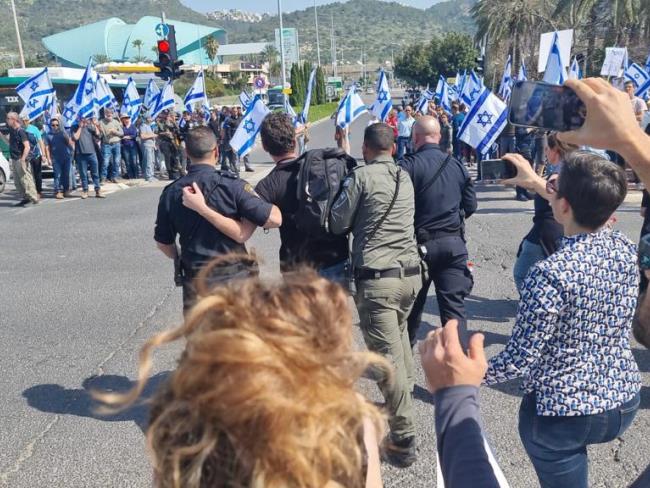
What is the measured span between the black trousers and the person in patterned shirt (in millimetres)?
1708

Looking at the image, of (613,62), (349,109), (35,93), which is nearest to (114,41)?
(35,93)

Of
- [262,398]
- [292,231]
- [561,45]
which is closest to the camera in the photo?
[262,398]

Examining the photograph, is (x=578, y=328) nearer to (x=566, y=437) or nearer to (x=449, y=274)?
(x=566, y=437)

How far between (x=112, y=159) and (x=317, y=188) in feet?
41.8

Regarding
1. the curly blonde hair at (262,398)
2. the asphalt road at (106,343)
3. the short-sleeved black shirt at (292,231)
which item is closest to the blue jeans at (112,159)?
the asphalt road at (106,343)

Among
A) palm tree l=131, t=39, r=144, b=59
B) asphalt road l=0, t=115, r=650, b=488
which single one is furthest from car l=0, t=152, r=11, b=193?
palm tree l=131, t=39, r=144, b=59

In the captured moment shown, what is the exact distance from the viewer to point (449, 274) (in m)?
4.06

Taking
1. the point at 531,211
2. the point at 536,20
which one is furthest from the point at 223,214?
the point at 536,20

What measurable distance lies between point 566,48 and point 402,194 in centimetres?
737

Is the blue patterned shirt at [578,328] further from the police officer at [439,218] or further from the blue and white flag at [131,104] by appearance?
the blue and white flag at [131,104]

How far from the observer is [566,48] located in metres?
9.55

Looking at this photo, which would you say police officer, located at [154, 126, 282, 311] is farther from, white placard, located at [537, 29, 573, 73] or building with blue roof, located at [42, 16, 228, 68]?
building with blue roof, located at [42, 16, 228, 68]

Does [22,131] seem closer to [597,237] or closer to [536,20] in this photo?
[597,237]

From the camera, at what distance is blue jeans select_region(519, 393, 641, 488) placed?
2.21m
